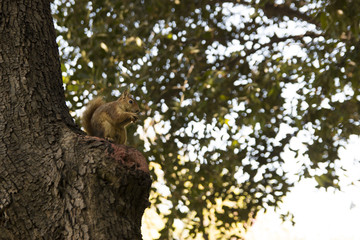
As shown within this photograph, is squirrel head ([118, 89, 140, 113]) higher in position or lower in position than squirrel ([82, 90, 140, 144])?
higher

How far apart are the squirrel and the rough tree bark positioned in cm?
55

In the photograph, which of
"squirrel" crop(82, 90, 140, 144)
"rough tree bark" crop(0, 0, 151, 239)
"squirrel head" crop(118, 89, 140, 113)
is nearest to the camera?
"rough tree bark" crop(0, 0, 151, 239)

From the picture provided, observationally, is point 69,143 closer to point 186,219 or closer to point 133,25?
point 133,25

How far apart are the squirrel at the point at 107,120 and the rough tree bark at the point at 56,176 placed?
21.5 inches

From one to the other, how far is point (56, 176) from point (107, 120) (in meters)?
0.80

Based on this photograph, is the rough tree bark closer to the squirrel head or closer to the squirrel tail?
the squirrel tail

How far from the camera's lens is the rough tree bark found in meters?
1.27

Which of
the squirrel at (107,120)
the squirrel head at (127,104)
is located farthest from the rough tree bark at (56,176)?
the squirrel head at (127,104)

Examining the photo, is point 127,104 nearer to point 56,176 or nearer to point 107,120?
point 107,120

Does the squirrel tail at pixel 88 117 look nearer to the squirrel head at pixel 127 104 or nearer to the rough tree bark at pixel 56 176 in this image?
the squirrel head at pixel 127 104

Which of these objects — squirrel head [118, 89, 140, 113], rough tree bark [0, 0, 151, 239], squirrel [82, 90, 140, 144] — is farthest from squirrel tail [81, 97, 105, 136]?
rough tree bark [0, 0, 151, 239]

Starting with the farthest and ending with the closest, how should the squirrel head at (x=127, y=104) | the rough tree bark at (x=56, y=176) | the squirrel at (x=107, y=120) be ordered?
the squirrel head at (x=127, y=104) → the squirrel at (x=107, y=120) → the rough tree bark at (x=56, y=176)

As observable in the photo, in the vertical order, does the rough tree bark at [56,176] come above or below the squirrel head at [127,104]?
below

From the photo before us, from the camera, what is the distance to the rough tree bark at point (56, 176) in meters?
1.27
